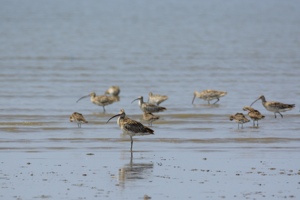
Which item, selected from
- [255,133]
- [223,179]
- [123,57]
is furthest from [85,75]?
[223,179]

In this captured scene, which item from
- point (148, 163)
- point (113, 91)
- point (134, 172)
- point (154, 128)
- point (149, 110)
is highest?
point (113, 91)

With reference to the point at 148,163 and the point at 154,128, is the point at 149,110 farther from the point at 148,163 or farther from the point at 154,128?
the point at 148,163

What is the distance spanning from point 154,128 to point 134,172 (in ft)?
18.9

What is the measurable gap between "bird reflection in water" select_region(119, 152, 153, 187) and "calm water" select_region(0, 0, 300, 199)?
2 centimetres

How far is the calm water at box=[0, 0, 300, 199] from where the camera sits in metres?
12.9

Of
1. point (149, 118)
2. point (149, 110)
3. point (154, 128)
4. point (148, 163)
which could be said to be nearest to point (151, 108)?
point (149, 110)

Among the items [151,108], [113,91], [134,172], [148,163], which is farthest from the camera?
[113,91]

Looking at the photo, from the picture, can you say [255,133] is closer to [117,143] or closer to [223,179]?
[117,143]

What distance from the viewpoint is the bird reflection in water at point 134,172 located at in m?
13.3

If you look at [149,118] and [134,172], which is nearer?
[134,172]

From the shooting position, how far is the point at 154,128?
19609mm

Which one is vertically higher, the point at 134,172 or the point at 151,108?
the point at 151,108

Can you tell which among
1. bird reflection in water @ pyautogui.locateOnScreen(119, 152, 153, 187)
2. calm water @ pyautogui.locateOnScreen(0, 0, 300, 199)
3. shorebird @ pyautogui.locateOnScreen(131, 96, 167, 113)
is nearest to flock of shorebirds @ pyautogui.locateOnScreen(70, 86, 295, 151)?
shorebird @ pyautogui.locateOnScreen(131, 96, 167, 113)

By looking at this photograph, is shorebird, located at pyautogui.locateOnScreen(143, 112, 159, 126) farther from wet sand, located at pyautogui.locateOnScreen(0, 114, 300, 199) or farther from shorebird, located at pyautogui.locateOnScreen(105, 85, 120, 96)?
shorebird, located at pyautogui.locateOnScreen(105, 85, 120, 96)
